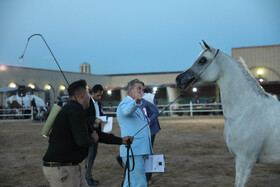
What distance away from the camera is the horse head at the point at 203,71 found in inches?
146

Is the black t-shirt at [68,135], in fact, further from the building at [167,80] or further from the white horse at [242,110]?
the building at [167,80]

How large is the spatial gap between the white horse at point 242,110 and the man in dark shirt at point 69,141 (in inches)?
63.6

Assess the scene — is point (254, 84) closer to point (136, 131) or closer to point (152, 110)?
point (136, 131)

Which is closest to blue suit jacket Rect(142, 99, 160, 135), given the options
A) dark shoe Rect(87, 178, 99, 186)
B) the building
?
dark shoe Rect(87, 178, 99, 186)

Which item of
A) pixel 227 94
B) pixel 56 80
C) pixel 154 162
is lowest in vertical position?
pixel 154 162

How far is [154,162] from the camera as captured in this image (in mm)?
3760

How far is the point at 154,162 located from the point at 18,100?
28.3 meters

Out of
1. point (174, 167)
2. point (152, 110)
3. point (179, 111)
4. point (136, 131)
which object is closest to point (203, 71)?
point (136, 131)

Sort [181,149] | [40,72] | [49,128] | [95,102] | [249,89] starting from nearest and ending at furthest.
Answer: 1. [49,128]
2. [249,89]
3. [95,102]
4. [181,149]
5. [40,72]

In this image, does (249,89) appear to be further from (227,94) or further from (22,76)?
(22,76)

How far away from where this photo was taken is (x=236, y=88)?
3.57 metres


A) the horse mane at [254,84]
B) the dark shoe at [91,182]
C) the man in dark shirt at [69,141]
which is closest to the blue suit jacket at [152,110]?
the dark shoe at [91,182]

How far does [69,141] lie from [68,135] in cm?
6

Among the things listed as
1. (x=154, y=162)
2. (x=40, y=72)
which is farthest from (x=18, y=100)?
(x=154, y=162)
